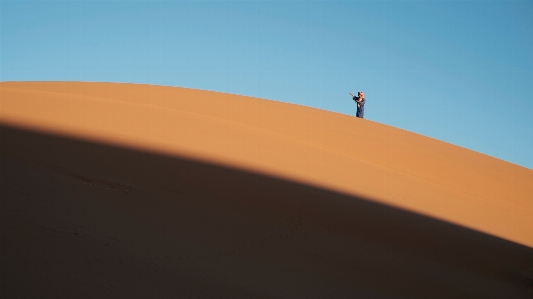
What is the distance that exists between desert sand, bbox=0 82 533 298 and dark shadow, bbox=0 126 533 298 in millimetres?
14

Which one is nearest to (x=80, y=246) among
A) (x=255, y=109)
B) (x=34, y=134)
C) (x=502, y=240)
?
(x=34, y=134)

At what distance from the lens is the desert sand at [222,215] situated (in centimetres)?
330

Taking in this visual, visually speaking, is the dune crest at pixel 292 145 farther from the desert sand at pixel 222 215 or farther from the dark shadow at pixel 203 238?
the dark shadow at pixel 203 238

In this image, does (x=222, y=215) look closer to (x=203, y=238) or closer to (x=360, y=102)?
(x=203, y=238)

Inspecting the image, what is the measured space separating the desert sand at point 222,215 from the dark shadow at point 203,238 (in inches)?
0.5

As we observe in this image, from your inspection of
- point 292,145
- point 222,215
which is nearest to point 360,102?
point 292,145

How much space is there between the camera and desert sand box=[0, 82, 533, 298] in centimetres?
330

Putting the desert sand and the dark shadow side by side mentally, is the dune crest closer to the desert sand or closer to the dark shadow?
the desert sand

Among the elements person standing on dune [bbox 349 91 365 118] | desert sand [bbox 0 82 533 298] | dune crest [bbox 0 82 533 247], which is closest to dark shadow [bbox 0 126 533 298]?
desert sand [bbox 0 82 533 298]

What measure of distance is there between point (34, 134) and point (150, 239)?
8.93 feet

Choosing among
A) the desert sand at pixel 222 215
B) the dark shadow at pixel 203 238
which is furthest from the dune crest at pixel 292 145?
the dark shadow at pixel 203 238

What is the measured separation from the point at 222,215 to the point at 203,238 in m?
0.57

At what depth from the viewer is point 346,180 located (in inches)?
263

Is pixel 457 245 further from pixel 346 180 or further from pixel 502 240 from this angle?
pixel 346 180
